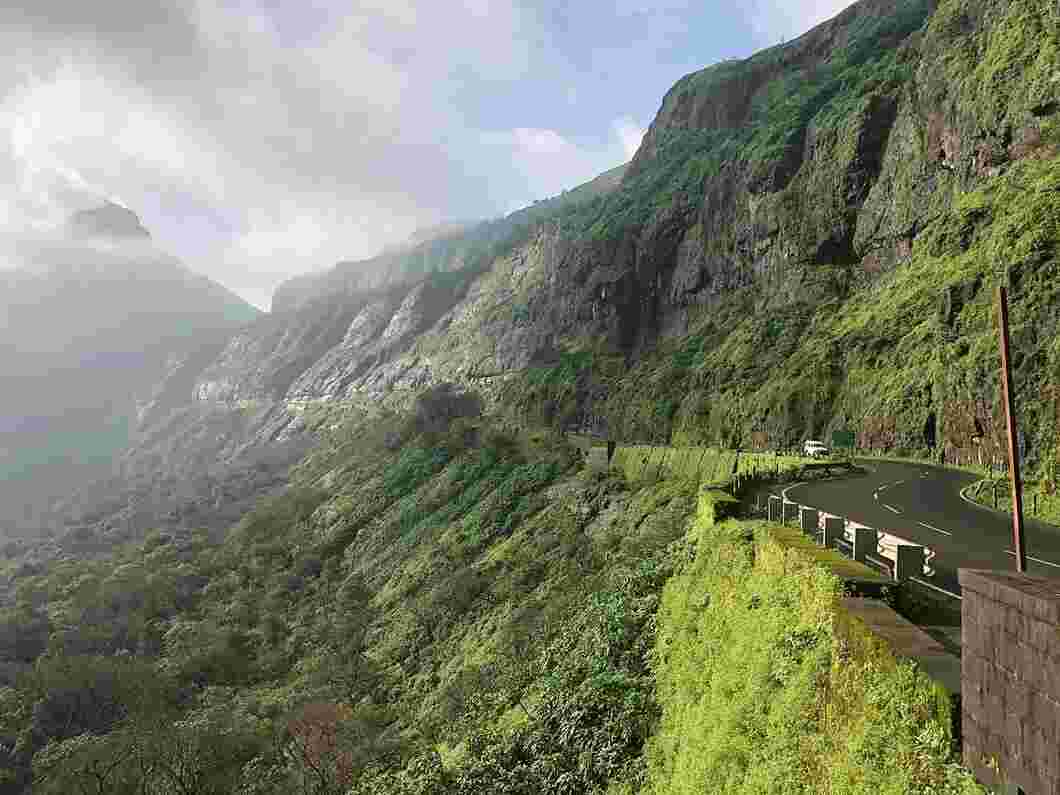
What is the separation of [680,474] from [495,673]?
48.2ft

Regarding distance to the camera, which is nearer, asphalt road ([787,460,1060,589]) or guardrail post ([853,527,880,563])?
guardrail post ([853,527,880,563])

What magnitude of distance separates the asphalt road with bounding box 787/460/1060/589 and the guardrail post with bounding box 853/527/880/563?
114 cm

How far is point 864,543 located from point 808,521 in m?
2.53

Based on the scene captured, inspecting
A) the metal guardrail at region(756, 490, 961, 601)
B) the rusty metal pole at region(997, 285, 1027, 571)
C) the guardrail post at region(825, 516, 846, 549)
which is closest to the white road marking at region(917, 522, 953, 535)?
the metal guardrail at region(756, 490, 961, 601)

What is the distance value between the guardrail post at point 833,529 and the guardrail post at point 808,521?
2.59 ft

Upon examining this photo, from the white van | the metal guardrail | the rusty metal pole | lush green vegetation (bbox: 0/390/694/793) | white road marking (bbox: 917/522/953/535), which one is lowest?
lush green vegetation (bbox: 0/390/694/793)

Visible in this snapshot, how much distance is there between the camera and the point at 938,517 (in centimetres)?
2072

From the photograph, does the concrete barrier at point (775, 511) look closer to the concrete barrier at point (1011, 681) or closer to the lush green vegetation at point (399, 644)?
the lush green vegetation at point (399, 644)

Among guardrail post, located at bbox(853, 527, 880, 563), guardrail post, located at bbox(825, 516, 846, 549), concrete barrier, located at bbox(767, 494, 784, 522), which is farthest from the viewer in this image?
concrete barrier, located at bbox(767, 494, 784, 522)

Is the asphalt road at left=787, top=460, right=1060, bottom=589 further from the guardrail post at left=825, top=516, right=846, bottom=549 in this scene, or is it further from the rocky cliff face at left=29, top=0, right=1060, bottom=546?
the rocky cliff face at left=29, top=0, right=1060, bottom=546

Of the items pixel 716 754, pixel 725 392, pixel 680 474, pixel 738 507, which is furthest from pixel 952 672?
pixel 725 392

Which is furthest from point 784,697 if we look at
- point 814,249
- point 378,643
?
point 814,249

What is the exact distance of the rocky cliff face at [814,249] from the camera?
4269cm

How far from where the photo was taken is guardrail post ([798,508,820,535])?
15.4m
